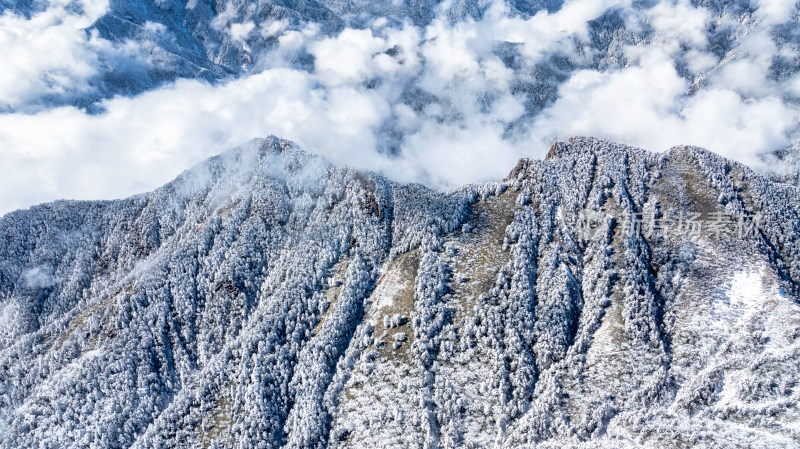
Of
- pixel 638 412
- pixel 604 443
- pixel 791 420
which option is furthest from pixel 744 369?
pixel 604 443

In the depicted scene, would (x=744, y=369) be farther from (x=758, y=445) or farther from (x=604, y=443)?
(x=604, y=443)

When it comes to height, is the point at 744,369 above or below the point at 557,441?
above

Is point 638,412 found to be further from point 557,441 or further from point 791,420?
point 791,420

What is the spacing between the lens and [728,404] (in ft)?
614

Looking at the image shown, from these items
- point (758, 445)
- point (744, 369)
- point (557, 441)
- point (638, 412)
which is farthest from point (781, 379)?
point (557, 441)

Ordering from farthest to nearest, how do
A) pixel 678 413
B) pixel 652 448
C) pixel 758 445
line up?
pixel 678 413 → pixel 652 448 → pixel 758 445

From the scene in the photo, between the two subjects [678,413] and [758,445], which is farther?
[678,413]

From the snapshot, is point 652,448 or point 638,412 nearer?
point 652,448

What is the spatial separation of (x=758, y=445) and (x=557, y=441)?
61.2 metres

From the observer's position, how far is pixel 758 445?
167m

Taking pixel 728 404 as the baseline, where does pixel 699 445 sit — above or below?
below

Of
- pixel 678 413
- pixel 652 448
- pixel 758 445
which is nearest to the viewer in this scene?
pixel 758 445

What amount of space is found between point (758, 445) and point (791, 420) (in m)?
16.8

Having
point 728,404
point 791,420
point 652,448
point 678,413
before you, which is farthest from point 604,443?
point 791,420
